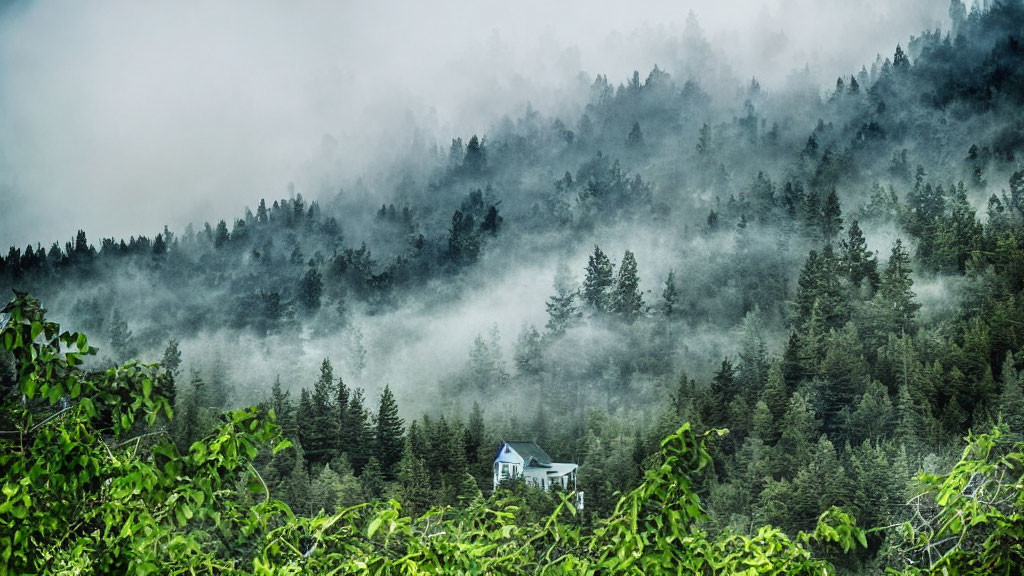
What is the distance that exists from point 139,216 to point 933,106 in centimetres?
1346

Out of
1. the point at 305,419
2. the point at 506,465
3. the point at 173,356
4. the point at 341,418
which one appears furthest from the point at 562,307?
the point at 173,356

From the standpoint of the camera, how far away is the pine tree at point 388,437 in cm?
1369

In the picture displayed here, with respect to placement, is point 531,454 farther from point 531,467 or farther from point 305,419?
point 305,419

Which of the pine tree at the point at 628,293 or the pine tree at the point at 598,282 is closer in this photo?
the pine tree at the point at 628,293

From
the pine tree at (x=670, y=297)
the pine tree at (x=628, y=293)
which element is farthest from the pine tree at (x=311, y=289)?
the pine tree at (x=670, y=297)

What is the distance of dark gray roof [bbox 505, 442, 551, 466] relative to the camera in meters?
13.5

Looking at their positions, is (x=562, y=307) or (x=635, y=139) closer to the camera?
(x=562, y=307)

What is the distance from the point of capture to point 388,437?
45.0ft

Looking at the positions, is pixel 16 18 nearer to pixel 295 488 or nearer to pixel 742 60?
pixel 295 488

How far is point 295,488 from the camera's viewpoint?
43.4 feet

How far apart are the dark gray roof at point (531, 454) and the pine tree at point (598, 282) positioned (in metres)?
2.65

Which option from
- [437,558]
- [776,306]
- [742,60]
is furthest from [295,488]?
[437,558]

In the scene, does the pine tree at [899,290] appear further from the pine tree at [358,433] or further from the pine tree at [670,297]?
the pine tree at [358,433]

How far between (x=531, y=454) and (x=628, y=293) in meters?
3.28
